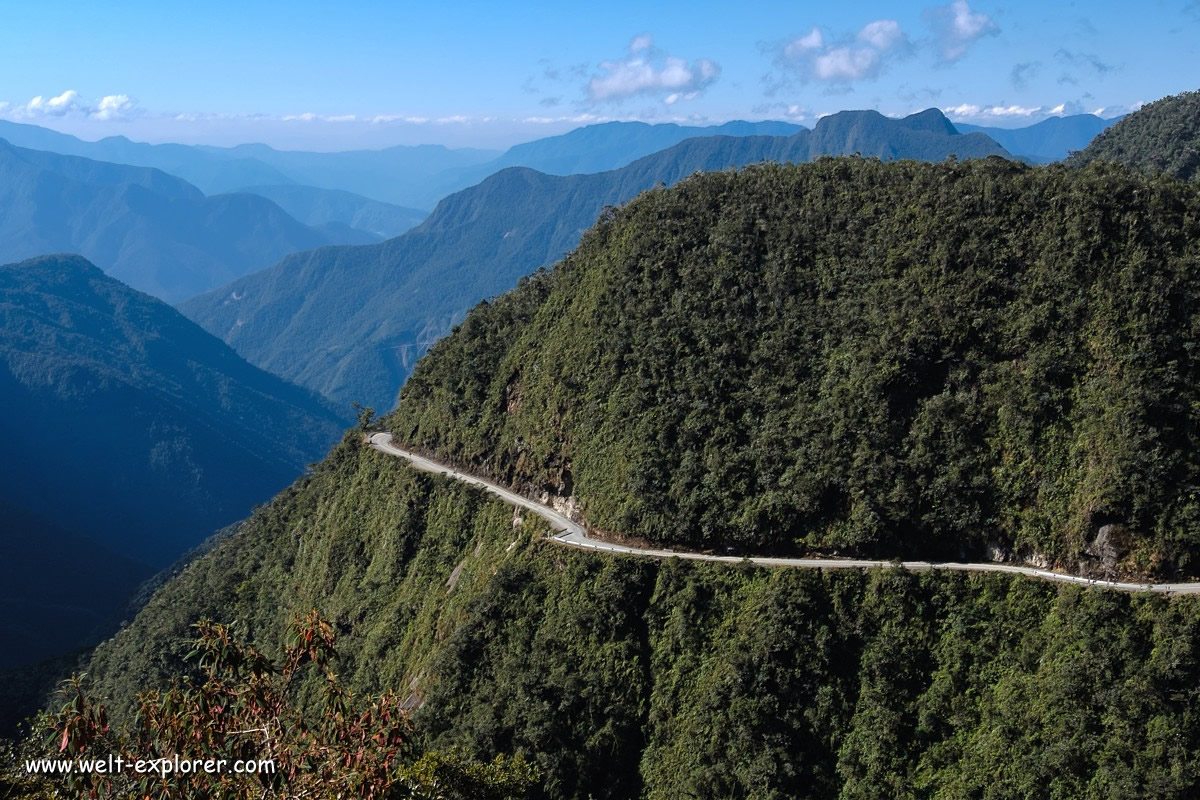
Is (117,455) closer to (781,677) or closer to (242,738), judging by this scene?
(781,677)

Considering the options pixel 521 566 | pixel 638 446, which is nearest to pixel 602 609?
pixel 521 566

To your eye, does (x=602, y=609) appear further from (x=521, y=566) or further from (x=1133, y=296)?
(x=1133, y=296)

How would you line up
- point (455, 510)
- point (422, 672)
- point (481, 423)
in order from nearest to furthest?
1. point (422, 672)
2. point (455, 510)
3. point (481, 423)

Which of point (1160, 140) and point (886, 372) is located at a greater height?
point (1160, 140)

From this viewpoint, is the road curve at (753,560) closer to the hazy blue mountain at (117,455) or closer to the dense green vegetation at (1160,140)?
the dense green vegetation at (1160,140)

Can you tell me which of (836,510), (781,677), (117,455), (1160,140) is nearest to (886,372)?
(836,510)

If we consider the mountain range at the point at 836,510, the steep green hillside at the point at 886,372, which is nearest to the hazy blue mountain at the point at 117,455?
the mountain range at the point at 836,510

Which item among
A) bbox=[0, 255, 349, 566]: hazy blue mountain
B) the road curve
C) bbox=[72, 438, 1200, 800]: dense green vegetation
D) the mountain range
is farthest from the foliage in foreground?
bbox=[0, 255, 349, 566]: hazy blue mountain

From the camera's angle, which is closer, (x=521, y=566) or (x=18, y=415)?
(x=521, y=566)
